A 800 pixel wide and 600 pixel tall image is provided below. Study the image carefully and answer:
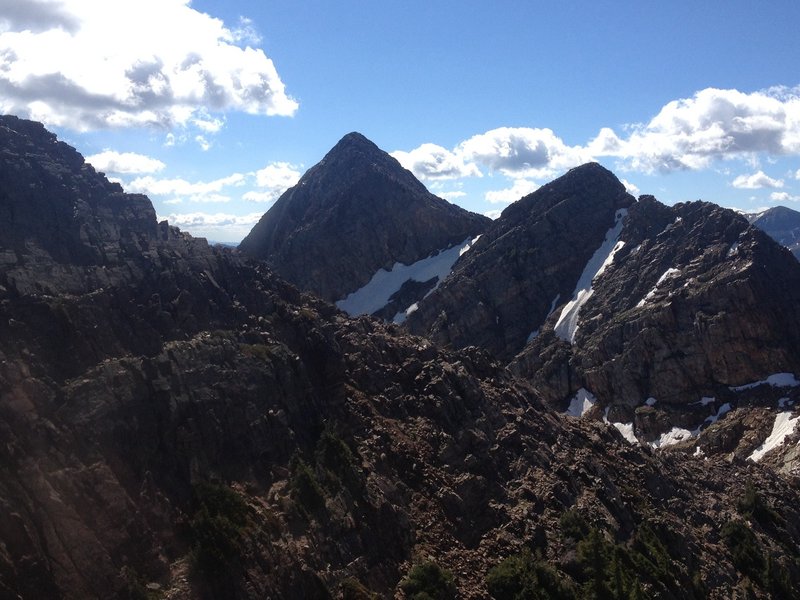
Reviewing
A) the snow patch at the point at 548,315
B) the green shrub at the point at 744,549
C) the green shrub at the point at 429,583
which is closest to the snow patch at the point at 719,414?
the snow patch at the point at 548,315

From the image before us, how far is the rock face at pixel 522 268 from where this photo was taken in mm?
A: 136625

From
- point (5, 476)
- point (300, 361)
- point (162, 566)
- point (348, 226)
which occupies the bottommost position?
point (162, 566)

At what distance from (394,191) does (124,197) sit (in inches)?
4270

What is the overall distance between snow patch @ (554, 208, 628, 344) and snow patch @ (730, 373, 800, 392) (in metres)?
28.2

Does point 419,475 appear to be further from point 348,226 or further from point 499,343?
point 348,226

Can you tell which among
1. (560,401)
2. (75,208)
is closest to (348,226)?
(560,401)

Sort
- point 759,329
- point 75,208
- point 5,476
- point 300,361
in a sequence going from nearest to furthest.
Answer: point 5,476
point 300,361
point 75,208
point 759,329

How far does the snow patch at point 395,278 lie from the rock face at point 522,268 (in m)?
6.41

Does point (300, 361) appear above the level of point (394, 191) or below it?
below

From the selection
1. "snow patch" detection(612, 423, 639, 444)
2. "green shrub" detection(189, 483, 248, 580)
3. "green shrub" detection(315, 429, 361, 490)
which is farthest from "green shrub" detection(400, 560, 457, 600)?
"snow patch" detection(612, 423, 639, 444)

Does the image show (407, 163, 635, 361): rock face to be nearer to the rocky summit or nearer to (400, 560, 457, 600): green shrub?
the rocky summit

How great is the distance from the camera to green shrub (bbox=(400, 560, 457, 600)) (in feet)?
128

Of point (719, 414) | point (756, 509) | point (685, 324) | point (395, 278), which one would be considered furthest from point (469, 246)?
point (756, 509)

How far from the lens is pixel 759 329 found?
109 meters
